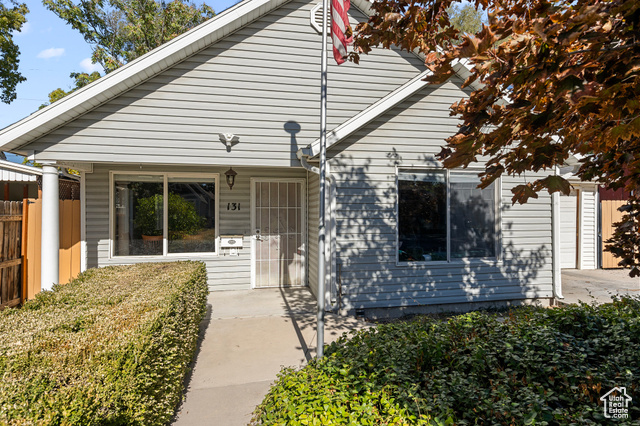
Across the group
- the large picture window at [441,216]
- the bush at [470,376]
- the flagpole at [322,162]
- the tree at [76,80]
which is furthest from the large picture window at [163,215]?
the tree at [76,80]

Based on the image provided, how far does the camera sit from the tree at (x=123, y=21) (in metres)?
13.8

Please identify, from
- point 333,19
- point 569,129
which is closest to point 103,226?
point 333,19

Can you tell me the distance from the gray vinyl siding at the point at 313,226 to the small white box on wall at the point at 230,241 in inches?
62.7

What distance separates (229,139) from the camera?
19.4 ft

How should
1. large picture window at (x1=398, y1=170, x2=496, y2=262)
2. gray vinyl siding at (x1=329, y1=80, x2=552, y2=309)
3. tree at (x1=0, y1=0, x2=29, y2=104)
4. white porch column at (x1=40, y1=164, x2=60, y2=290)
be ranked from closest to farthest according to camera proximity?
white porch column at (x1=40, y1=164, x2=60, y2=290) → gray vinyl siding at (x1=329, y1=80, x2=552, y2=309) → large picture window at (x1=398, y1=170, x2=496, y2=262) → tree at (x1=0, y1=0, x2=29, y2=104)

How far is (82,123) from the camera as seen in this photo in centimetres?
549

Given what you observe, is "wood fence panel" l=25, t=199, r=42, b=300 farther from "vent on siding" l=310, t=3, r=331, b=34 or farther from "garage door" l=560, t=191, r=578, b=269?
"garage door" l=560, t=191, r=578, b=269

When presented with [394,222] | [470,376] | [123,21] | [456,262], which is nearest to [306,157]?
[394,222]

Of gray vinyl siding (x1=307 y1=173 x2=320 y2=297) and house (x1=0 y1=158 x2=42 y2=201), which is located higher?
house (x1=0 y1=158 x2=42 y2=201)

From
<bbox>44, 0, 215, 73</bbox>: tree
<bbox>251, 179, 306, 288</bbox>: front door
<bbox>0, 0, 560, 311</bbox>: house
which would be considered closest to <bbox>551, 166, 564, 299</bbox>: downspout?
<bbox>0, 0, 560, 311</bbox>: house

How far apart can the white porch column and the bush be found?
4.75m

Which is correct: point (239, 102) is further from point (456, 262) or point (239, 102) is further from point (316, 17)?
point (456, 262)

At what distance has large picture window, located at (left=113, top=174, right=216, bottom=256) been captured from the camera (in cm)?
704

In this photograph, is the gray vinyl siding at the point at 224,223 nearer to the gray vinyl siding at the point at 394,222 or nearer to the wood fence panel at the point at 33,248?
the wood fence panel at the point at 33,248
